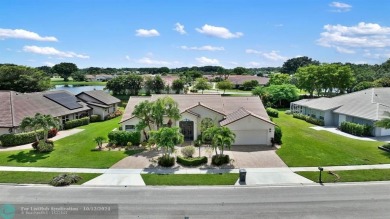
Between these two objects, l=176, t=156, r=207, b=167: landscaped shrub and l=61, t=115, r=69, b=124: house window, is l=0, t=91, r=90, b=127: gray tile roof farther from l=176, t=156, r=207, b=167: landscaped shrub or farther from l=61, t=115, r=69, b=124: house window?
l=176, t=156, r=207, b=167: landscaped shrub

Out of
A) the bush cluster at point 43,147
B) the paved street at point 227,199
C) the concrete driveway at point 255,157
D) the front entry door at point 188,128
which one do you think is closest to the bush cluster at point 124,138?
the front entry door at point 188,128

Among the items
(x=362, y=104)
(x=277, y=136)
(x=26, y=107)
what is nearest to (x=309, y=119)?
(x=362, y=104)

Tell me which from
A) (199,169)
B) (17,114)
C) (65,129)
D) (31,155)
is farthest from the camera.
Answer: (65,129)

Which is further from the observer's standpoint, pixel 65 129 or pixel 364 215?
pixel 65 129

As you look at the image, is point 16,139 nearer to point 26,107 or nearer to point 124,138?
point 26,107

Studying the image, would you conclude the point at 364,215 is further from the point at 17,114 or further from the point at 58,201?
the point at 17,114

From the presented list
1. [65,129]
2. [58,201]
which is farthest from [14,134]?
[58,201]

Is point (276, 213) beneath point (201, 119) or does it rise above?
beneath
